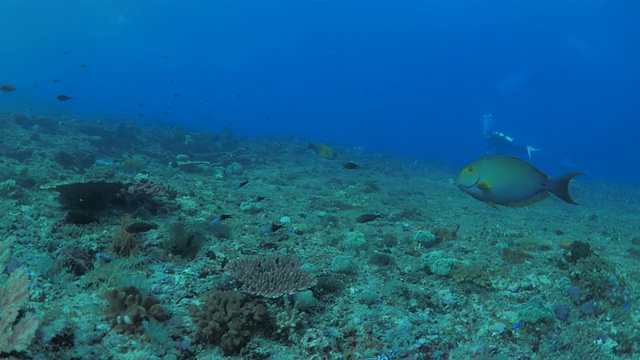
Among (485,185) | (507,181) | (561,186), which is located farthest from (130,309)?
(561,186)

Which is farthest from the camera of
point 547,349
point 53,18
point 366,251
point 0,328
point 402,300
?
point 53,18

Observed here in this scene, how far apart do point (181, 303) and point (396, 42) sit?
7394 inches

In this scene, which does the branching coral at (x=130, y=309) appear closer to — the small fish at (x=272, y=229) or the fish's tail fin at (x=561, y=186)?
the small fish at (x=272, y=229)

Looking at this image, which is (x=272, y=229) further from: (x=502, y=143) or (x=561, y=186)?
(x=502, y=143)

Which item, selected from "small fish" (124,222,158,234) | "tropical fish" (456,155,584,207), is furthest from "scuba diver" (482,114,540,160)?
"small fish" (124,222,158,234)

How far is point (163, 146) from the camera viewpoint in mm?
24312

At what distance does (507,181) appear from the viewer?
3.91 metres

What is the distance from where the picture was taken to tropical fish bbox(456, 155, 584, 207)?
3873 mm

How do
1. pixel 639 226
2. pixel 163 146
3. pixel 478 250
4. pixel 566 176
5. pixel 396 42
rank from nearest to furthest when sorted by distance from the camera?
pixel 566 176 < pixel 478 250 < pixel 639 226 < pixel 163 146 < pixel 396 42

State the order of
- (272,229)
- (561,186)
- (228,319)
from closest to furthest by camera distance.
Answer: (561,186), (228,319), (272,229)

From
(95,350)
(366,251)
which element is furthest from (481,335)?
(95,350)

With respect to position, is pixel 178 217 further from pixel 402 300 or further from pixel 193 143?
pixel 193 143

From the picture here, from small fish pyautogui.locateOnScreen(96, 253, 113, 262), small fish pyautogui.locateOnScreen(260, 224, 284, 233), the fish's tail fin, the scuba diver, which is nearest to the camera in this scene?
the fish's tail fin

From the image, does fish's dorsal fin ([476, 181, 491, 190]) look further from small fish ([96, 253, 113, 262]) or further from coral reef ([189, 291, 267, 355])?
small fish ([96, 253, 113, 262])
